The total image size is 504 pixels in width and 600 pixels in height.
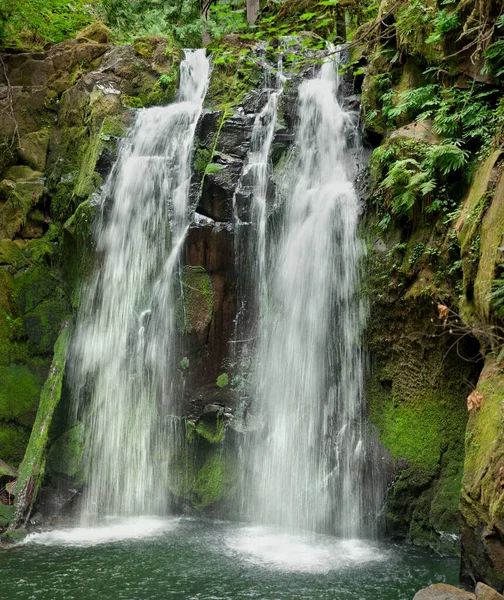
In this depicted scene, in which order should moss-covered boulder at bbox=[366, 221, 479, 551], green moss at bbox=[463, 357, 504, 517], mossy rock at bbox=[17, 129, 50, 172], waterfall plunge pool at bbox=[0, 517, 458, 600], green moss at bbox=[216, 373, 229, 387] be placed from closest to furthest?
green moss at bbox=[463, 357, 504, 517] < waterfall plunge pool at bbox=[0, 517, 458, 600] < moss-covered boulder at bbox=[366, 221, 479, 551] < green moss at bbox=[216, 373, 229, 387] < mossy rock at bbox=[17, 129, 50, 172]

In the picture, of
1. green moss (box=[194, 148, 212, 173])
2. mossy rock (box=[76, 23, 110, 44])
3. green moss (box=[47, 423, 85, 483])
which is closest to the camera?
green moss (box=[47, 423, 85, 483])

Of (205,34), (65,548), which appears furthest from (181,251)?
(205,34)

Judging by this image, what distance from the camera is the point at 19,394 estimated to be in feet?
33.7

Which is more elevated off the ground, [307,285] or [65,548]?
[307,285]

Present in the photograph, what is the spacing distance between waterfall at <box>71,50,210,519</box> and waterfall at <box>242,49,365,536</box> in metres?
1.47

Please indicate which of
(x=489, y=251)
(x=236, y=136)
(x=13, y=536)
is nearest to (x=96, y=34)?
(x=236, y=136)

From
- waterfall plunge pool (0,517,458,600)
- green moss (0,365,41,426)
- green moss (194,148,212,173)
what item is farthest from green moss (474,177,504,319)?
green moss (0,365,41,426)

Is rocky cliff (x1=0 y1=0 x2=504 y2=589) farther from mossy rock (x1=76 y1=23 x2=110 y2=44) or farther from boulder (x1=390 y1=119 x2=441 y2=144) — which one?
mossy rock (x1=76 y1=23 x2=110 y2=44)

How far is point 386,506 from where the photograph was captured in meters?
7.69

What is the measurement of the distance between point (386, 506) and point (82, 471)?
15.3ft

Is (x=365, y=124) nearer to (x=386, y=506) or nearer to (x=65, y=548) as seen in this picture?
(x=386, y=506)

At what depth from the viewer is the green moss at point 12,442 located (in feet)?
32.6

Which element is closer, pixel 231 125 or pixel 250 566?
pixel 250 566

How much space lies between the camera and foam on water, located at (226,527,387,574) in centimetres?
665
